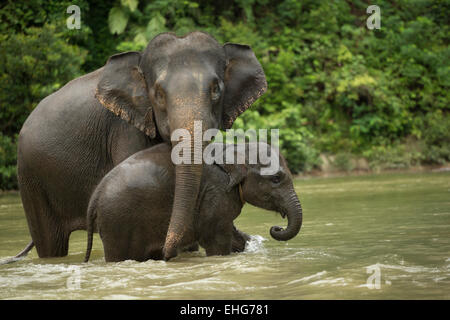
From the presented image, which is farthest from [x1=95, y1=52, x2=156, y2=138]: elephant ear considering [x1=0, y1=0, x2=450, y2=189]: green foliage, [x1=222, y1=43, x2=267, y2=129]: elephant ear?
[x1=0, y1=0, x2=450, y2=189]: green foliage

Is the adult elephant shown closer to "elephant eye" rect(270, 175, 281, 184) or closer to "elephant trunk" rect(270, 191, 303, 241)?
"elephant eye" rect(270, 175, 281, 184)

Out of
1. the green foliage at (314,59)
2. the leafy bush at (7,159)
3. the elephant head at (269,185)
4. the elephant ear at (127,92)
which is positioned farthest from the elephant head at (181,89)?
the green foliage at (314,59)

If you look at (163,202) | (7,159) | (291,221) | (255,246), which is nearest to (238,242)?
(255,246)

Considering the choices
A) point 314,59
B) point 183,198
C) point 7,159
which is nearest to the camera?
point 183,198

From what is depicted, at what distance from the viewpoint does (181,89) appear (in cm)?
605

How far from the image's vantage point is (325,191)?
15773 mm

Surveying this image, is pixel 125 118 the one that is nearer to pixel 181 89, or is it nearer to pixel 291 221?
pixel 181 89

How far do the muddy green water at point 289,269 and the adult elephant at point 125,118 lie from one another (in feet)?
1.79

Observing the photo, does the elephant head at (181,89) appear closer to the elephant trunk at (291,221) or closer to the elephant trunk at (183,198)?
the elephant trunk at (183,198)

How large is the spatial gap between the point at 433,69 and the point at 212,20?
28.7 ft

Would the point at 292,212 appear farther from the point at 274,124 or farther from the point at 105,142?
the point at 274,124

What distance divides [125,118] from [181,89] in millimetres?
894

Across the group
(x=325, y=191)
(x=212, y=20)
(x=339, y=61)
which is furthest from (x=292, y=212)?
(x=212, y=20)
